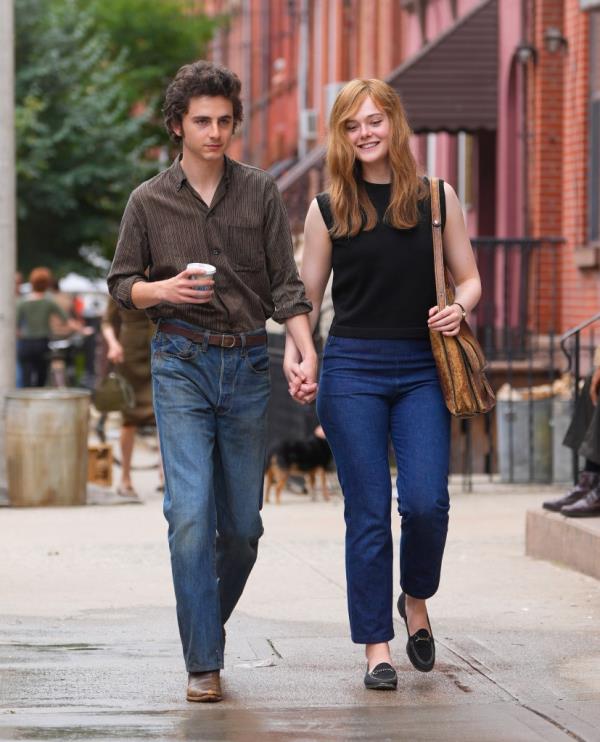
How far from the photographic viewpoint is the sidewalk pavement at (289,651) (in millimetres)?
5441

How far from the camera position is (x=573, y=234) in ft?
49.1

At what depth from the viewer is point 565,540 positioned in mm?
8625

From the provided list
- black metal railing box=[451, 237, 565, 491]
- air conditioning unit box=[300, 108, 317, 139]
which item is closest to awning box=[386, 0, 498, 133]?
black metal railing box=[451, 237, 565, 491]

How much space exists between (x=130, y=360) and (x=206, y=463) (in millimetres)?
7402

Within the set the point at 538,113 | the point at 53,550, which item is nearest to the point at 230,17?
the point at 538,113

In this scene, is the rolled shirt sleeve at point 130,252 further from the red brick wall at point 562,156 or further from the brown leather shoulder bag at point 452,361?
the red brick wall at point 562,156

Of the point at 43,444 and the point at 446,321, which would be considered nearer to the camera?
the point at 446,321

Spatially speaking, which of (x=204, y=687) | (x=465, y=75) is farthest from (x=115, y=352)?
(x=204, y=687)

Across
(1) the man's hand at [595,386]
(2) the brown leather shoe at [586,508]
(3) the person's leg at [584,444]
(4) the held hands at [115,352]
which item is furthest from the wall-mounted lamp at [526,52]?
(2) the brown leather shoe at [586,508]

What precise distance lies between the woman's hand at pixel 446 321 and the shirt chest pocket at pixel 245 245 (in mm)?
588

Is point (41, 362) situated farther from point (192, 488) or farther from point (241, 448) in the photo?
point (192, 488)

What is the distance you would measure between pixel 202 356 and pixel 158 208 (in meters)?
0.49

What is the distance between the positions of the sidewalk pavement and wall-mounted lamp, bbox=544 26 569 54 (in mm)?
6236

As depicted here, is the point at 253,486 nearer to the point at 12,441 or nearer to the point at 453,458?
the point at 12,441
